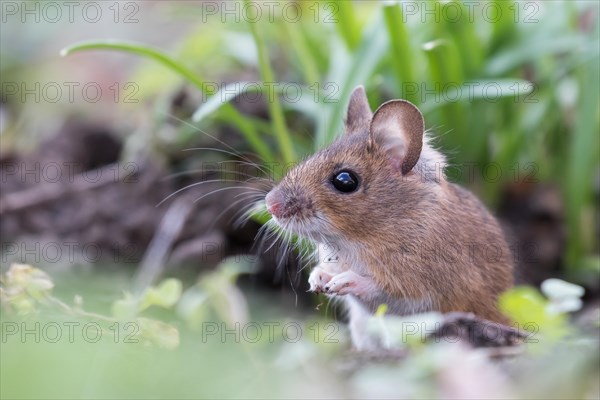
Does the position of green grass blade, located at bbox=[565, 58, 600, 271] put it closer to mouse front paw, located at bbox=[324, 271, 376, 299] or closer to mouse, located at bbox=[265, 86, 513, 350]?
mouse, located at bbox=[265, 86, 513, 350]

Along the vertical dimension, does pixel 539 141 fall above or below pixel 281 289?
above

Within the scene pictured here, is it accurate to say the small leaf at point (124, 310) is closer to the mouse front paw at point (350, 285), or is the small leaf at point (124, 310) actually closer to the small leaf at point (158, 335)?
the small leaf at point (158, 335)

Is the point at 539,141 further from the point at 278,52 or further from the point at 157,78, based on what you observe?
the point at 157,78

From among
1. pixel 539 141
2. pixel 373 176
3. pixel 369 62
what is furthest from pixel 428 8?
pixel 373 176

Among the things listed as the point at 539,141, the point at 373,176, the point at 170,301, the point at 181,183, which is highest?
the point at 539,141

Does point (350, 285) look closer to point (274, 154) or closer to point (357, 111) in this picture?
point (357, 111)

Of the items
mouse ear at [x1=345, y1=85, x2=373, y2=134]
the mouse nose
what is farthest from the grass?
the mouse nose

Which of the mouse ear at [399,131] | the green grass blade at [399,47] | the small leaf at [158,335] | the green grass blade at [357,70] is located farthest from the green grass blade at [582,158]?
the small leaf at [158,335]
